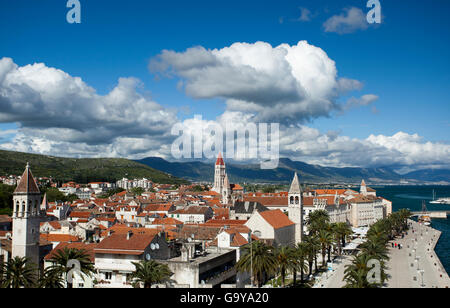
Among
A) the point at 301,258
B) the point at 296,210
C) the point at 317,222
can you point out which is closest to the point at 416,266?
the point at 317,222

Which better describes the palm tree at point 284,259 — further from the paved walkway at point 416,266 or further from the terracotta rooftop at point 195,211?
the terracotta rooftop at point 195,211

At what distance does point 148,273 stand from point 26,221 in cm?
1913

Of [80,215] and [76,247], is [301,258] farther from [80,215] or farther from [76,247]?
[80,215]

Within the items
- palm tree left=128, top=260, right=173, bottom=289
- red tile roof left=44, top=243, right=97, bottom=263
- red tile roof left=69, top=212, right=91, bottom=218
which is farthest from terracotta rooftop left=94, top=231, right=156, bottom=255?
red tile roof left=69, top=212, right=91, bottom=218

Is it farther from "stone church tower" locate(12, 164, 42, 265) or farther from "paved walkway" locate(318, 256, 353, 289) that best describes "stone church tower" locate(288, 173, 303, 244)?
"stone church tower" locate(12, 164, 42, 265)

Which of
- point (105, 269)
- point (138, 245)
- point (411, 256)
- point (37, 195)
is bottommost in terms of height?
point (411, 256)

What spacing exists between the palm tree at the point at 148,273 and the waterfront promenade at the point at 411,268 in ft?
84.5

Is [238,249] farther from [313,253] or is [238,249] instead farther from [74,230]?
[74,230]

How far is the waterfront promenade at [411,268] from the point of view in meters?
61.1

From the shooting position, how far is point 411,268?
7375 cm

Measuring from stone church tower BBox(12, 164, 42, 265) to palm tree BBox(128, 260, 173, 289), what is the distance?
16.1 meters

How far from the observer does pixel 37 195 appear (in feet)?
171
